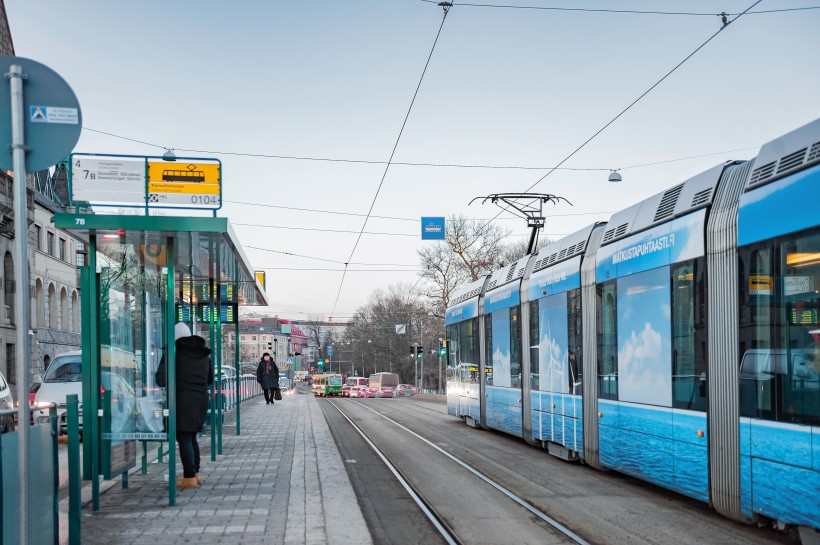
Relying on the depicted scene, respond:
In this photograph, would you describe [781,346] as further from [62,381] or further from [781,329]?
[62,381]

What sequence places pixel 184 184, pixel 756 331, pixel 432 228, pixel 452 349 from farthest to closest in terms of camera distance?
pixel 432 228 < pixel 452 349 < pixel 184 184 < pixel 756 331

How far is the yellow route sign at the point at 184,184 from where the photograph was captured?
11.5 m

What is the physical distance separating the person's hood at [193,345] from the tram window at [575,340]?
485 cm

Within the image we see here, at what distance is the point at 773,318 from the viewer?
21.7 ft

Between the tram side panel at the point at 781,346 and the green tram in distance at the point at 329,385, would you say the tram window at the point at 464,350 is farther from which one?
the green tram in distance at the point at 329,385

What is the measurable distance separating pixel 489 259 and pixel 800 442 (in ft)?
178

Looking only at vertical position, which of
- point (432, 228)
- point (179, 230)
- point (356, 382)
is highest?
point (432, 228)

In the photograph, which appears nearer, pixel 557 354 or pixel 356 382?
pixel 557 354

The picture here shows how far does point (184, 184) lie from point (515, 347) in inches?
251

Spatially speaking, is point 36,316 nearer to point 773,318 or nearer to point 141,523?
point 141,523

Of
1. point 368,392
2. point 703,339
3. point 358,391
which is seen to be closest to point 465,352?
point 703,339

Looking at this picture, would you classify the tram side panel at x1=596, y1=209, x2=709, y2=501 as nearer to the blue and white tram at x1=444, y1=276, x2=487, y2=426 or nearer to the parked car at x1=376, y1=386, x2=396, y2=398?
the blue and white tram at x1=444, y1=276, x2=487, y2=426

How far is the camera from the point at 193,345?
968 cm

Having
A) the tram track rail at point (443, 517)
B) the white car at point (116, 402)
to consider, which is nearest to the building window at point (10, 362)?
the white car at point (116, 402)
